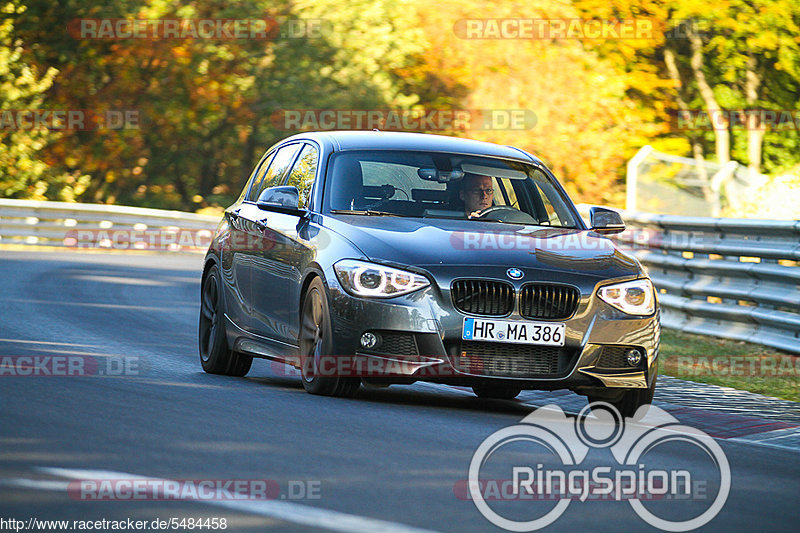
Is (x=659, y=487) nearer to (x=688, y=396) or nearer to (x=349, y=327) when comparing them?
(x=349, y=327)

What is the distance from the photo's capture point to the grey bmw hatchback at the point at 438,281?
852 centimetres

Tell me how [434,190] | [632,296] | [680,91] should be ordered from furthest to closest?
[680,91]
[434,190]
[632,296]

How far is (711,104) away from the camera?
45.7 metres

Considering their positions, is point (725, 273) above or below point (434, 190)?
below

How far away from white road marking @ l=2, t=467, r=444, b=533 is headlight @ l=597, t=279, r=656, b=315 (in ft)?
11.4

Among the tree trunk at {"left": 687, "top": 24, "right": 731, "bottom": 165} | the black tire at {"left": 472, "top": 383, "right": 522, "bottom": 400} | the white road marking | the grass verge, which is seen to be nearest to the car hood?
the black tire at {"left": 472, "top": 383, "right": 522, "bottom": 400}

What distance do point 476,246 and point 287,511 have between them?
3.54 meters

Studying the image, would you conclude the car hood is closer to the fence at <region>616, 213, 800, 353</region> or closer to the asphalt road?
the asphalt road

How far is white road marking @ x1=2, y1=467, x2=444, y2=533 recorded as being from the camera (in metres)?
5.38

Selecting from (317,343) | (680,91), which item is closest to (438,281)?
(317,343)

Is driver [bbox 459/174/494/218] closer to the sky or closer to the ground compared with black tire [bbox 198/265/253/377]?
closer to the sky

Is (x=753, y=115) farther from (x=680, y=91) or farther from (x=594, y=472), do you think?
(x=594, y=472)

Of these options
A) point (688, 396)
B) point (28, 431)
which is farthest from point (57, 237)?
point (28, 431)

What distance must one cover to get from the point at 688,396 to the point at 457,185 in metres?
2.38
